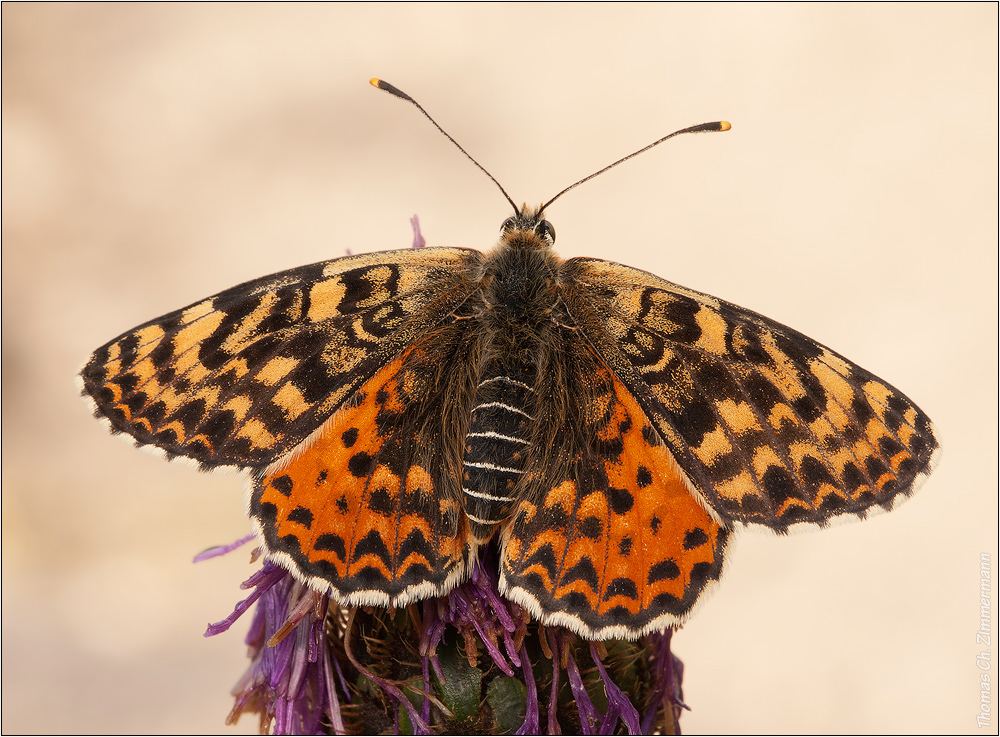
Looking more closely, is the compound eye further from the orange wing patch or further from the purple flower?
the purple flower

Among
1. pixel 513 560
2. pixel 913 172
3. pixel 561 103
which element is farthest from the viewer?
pixel 561 103

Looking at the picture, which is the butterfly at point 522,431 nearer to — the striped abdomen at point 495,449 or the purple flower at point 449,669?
the striped abdomen at point 495,449

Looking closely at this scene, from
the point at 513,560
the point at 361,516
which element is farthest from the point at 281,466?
the point at 513,560

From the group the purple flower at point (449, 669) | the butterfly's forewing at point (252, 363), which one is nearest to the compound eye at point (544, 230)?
the butterfly's forewing at point (252, 363)

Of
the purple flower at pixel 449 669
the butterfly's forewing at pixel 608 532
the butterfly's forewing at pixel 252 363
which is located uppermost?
the butterfly's forewing at pixel 252 363

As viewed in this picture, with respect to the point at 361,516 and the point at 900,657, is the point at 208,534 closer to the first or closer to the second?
the point at 361,516

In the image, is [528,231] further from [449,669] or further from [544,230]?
[449,669]
